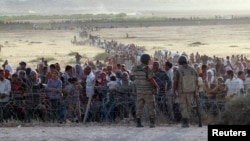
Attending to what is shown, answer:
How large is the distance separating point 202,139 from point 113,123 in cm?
305

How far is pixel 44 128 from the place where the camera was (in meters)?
13.6

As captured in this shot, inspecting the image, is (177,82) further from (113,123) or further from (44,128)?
(44,128)

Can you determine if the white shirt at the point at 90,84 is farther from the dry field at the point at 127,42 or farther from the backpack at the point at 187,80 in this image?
the dry field at the point at 127,42

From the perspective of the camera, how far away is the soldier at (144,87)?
1337cm

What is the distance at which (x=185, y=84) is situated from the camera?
44.2 ft

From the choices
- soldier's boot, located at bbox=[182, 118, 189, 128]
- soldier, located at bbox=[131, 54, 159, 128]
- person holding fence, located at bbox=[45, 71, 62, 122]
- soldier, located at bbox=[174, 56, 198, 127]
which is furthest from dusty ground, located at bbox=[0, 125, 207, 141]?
person holding fence, located at bbox=[45, 71, 62, 122]

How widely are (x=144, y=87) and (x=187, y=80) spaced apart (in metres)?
0.90

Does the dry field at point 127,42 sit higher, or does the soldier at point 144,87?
the soldier at point 144,87

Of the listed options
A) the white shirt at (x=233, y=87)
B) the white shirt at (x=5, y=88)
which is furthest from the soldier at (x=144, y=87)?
the white shirt at (x=5, y=88)

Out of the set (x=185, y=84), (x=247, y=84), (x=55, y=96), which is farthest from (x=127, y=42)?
(x=185, y=84)

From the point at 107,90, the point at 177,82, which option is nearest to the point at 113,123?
the point at 107,90

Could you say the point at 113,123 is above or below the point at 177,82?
below

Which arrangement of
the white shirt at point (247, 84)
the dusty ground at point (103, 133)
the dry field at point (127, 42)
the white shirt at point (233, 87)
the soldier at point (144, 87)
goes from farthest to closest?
1. the dry field at point (127, 42)
2. the white shirt at point (233, 87)
3. the white shirt at point (247, 84)
4. the soldier at point (144, 87)
5. the dusty ground at point (103, 133)

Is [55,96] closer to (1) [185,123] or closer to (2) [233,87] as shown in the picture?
(1) [185,123]
